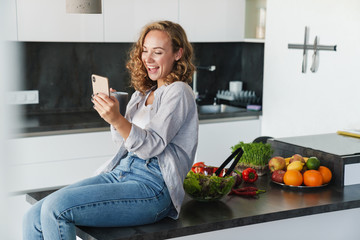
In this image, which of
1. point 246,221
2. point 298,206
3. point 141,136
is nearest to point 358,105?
point 298,206

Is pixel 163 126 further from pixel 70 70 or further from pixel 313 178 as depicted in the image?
pixel 70 70

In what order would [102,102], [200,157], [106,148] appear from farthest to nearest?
1. [200,157]
2. [106,148]
3. [102,102]

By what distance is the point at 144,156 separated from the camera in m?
1.94

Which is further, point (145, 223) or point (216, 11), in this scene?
point (216, 11)

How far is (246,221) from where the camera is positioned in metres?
2.04

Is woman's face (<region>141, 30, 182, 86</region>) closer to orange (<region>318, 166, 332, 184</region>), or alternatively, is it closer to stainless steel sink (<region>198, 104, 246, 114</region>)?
orange (<region>318, 166, 332, 184</region>)

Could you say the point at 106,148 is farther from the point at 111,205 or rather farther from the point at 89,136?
the point at 111,205

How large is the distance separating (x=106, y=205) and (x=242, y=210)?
57 cm

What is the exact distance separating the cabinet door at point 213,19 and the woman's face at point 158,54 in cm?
222

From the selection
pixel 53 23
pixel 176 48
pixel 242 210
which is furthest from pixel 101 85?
pixel 53 23

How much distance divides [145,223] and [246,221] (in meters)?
0.39

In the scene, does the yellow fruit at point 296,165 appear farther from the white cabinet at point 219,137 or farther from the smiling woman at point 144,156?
the white cabinet at point 219,137

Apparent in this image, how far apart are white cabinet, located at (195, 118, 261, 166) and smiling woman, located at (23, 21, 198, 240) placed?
206 centimetres

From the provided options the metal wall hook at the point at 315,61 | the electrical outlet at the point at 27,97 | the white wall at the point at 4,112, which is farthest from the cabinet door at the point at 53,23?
the white wall at the point at 4,112
